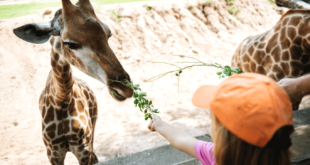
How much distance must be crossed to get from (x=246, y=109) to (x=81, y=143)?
6.41 feet

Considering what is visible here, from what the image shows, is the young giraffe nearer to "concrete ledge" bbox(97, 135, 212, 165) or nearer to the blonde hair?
"concrete ledge" bbox(97, 135, 212, 165)

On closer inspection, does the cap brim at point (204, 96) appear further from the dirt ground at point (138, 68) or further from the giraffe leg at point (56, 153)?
the dirt ground at point (138, 68)

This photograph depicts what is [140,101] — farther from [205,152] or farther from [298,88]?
[298,88]

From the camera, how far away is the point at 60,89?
2.11 m

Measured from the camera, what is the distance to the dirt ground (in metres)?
4.17

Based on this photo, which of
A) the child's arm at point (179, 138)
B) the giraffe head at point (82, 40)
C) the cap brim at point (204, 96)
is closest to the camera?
the cap brim at point (204, 96)

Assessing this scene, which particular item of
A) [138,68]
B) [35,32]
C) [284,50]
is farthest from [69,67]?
[138,68]

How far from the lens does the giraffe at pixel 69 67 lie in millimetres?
1882

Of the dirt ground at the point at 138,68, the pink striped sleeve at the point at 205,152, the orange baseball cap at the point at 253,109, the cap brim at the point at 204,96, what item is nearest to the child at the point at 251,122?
the orange baseball cap at the point at 253,109

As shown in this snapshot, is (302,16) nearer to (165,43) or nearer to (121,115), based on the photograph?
(121,115)

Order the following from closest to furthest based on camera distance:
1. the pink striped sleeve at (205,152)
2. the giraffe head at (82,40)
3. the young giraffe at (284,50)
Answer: the pink striped sleeve at (205,152) → the giraffe head at (82,40) → the young giraffe at (284,50)

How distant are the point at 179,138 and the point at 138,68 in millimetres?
5448

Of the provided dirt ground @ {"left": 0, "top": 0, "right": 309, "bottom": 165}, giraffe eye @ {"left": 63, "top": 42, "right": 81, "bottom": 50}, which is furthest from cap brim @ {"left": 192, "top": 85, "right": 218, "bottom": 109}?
dirt ground @ {"left": 0, "top": 0, "right": 309, "bottom": 165}

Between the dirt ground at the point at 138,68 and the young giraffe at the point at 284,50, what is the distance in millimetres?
1441
